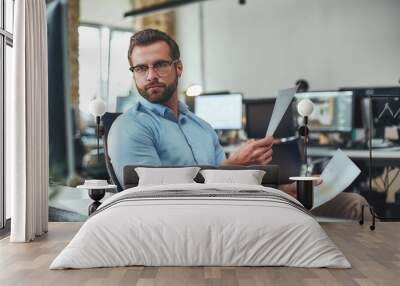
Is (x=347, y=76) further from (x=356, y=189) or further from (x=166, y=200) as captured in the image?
(x=166, y=200)

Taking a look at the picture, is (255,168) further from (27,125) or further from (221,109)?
(27,125)

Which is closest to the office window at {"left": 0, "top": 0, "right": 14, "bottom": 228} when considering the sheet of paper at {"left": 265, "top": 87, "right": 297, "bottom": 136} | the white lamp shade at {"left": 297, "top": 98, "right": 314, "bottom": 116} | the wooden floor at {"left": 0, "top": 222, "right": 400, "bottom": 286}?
the wooden floor at {"left": 0, "top": 222, "right": 400, "bottom": 286}

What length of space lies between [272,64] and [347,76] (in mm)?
845

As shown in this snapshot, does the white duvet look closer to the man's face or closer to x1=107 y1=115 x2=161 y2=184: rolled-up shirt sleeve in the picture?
x1=107 y1=115 x2=161 y2=184: rolled-up shirt sleeve

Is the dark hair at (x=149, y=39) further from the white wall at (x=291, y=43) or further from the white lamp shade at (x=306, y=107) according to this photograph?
the white lamp shade at (x=306, y=107)

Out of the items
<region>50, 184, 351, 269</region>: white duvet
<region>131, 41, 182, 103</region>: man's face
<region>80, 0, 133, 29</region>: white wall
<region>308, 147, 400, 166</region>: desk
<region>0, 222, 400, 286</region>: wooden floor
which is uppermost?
<region>80, 0, 133, 29</region>: white wall

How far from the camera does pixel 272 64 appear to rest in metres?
6.71

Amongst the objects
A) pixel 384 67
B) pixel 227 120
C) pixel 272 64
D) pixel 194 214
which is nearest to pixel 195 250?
pixel 194 214

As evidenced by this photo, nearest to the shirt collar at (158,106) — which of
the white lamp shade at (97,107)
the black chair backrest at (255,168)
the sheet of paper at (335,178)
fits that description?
the white lamp shade at (97,107)

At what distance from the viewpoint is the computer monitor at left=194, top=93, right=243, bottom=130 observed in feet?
21.8

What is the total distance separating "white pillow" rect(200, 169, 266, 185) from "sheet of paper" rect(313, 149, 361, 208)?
0.85m

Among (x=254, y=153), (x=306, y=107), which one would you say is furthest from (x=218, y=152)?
(x=306, y=107)

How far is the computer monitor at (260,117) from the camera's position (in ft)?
21.8

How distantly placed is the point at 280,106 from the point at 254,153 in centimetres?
61
